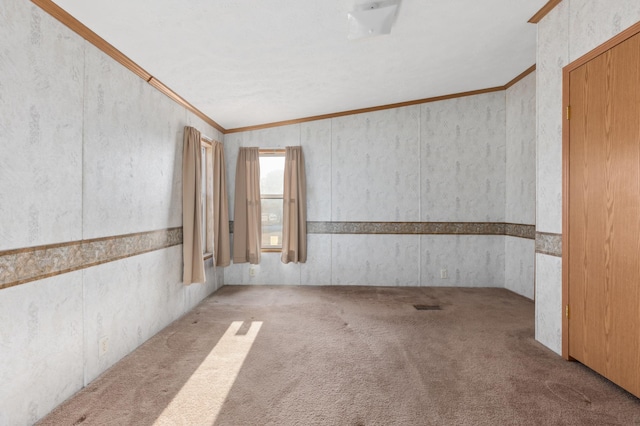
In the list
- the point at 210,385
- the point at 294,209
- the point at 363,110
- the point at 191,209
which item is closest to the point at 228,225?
the point at 294,209

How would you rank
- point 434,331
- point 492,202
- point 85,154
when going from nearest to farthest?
point 85,154, point 434,331, point 492,202

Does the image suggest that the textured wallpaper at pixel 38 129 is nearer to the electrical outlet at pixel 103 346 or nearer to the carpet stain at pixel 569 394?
the electrical outlet at pixel 103 346

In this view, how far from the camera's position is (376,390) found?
2.30 m

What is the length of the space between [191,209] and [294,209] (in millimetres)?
1718

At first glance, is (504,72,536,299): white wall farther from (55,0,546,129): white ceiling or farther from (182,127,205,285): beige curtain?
(182,127,205,285): beige curtain

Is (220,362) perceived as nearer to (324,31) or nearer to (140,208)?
(140,208)

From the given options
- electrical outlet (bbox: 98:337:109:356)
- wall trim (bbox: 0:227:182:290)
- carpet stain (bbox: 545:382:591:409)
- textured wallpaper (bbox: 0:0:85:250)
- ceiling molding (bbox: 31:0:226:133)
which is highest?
ceiling molding (bbox: 31:0:226:133)

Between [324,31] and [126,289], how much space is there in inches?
105

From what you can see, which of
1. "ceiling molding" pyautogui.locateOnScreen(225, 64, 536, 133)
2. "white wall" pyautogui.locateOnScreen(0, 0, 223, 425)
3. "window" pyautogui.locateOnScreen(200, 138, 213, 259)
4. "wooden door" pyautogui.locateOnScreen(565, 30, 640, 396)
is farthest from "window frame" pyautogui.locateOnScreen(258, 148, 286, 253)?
"wooden door" pyautogui.locateOnScreen(565, 30, 640, 396)

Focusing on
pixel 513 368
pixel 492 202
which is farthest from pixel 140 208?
pixel 492 202

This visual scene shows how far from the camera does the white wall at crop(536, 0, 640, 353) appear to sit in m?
2.64

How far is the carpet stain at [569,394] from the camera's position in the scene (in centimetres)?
214

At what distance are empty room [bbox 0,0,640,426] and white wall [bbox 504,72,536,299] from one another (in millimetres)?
31

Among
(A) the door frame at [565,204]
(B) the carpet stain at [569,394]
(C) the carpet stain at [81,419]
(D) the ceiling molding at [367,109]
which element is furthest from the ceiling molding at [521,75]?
(C) the carpet stain at [81,419]
